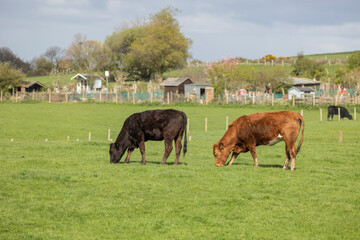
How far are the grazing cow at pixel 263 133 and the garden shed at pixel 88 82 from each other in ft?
327

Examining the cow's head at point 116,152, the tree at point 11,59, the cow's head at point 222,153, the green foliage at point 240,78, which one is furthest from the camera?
the tree at point 11,59

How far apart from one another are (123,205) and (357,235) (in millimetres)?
5239

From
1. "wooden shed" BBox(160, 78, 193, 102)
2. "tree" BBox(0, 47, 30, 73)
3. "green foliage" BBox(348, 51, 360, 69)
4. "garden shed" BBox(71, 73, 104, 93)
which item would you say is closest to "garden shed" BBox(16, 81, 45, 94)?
"garden shed" BBox(71, 73, 104, 93)

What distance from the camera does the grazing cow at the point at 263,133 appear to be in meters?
15.4

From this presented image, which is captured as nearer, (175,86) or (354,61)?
(175,86)

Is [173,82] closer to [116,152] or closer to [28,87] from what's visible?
[28,87]

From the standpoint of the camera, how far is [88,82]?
116 m

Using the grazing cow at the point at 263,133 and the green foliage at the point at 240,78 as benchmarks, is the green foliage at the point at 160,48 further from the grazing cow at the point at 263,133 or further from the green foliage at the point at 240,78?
the grazing cow at the point at 263,133

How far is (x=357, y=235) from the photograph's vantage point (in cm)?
920

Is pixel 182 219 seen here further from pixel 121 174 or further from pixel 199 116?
pixel 199 116

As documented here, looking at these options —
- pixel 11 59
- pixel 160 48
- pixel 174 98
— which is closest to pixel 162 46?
pixel 160 48

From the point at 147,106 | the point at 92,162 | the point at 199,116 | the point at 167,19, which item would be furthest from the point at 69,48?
the point at 92,162

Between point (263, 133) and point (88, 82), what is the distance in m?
104

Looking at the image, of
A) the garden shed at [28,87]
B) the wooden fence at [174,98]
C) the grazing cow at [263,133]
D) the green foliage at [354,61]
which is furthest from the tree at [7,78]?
the grazing cow at [263,133]
